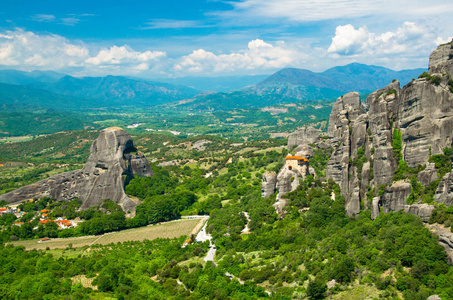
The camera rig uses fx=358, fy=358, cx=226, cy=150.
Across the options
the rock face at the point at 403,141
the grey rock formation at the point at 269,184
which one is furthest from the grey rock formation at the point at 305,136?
the rock face at the point at 403,141

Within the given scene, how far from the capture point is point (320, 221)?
4681 cm

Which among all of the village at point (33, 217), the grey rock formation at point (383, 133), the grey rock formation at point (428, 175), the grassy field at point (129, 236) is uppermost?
the grey rock formation at point (383, 133)

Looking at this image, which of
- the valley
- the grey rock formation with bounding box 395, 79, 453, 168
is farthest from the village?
the grey rock formation with bounding box 395, 79, 453, 168

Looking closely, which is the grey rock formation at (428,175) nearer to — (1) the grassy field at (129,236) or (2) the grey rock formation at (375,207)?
(2) the grey rock formation at (375,207)

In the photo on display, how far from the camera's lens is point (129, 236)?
6194 centimetres

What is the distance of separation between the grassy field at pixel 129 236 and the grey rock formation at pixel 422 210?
36069 millimetres

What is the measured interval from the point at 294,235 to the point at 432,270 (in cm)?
1840

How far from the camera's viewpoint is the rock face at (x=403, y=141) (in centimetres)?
3825

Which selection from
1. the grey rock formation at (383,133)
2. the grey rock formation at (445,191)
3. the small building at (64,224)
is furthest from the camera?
the small building at (64,224)

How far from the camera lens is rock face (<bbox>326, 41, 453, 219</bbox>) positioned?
38.2 meters

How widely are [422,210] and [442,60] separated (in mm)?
22896

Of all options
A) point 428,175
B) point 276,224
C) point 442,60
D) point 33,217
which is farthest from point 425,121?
point 33,217

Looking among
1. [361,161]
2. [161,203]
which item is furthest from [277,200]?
[161,203]

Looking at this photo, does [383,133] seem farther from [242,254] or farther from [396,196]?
[242,254]
